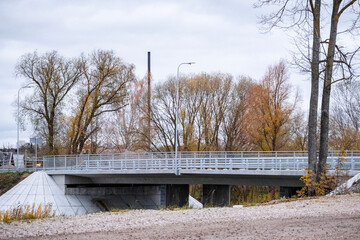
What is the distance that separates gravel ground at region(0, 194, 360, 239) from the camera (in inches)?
400

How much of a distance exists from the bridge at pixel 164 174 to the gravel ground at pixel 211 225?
20.0 m

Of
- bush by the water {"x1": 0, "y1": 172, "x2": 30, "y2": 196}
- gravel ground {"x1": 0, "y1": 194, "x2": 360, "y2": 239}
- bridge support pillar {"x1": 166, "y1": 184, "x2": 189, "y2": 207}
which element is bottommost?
bridge support pillar {"x1": 166, "y1": 184, "x2": 189, "y2": 207}

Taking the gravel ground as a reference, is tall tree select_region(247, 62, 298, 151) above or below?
above

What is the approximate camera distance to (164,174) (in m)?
41.8

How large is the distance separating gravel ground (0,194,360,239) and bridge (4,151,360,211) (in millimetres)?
20029

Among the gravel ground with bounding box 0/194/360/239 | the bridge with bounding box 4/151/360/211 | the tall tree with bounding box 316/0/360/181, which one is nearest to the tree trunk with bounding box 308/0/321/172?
the tall tree with bounding box 316/0/360/181

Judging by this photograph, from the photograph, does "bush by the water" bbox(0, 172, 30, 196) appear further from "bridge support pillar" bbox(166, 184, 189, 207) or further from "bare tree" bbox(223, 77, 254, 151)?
"bare tree" bbox(223, 77, 254, 151)

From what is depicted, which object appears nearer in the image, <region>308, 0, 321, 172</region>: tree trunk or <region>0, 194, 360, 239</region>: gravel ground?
<region>0, 194, 360, 239</region>: gravel ground

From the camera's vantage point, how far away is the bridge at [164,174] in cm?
3691

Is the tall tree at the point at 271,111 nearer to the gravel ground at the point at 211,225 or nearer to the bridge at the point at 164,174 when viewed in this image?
the bridge at the point at 164,174

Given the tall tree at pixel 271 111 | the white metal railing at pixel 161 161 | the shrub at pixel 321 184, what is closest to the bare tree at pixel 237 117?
the tall tree at pixel 271 111

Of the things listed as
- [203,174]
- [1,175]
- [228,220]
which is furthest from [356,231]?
[1,175]

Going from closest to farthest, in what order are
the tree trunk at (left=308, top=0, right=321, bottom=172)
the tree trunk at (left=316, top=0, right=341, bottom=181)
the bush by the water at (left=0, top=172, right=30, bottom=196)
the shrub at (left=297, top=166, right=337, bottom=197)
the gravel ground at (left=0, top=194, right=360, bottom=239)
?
the gravel ground at (left=0, top=194, right=360, bottom=239) < the shrub at (left=297, top=166, right=337, bottom=197) < the tree trunk at (left=316, top=0, right=341, bottom=181) < the tree trunk at (left=308, top=0, right=321, bottom=172) < the bush by the water at (left=0, top=172, right=30, bottom=196)

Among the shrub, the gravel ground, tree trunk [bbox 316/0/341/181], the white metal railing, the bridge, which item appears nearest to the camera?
the gravel ground
